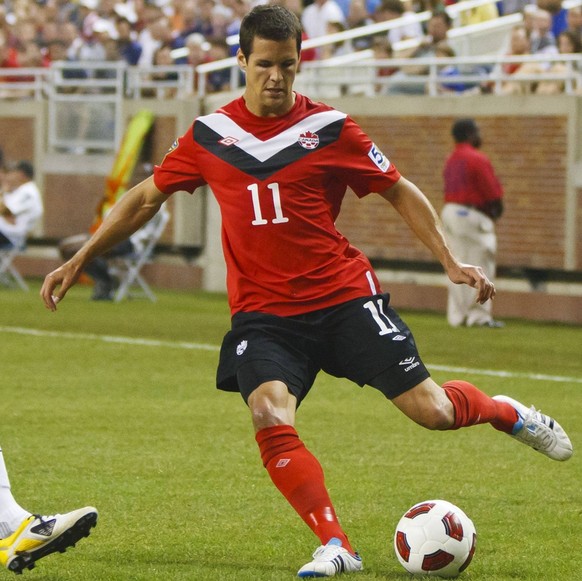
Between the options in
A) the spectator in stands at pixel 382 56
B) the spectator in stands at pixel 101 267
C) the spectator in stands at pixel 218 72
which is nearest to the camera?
the spectator in stands at pixel 101 267

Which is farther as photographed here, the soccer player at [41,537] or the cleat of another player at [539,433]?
the cleat of another player at [539,433]

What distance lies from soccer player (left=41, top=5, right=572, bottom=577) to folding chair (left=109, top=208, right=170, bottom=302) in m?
13.1

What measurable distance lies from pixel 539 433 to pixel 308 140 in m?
1.78

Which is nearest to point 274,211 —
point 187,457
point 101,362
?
point 187,457

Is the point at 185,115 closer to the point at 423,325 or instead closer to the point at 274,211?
the point at 423,325

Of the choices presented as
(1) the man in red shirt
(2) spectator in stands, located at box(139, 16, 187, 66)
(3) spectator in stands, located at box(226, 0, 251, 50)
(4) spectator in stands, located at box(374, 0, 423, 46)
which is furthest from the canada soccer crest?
(2) spectator in stands, located at box(139, 16, 187, 66)

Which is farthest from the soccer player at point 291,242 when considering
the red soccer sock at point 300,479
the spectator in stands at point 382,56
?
the spectator in stands at point 382,56

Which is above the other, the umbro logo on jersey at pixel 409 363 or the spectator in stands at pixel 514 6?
the spectator in stands at pixel 514 6

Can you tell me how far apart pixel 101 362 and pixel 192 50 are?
33.5 feet

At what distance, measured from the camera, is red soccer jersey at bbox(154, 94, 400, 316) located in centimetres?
587

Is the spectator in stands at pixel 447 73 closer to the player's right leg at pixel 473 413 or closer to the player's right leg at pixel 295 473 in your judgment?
the player's right leg at pixel 473 413

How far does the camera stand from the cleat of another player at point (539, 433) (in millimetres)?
6609

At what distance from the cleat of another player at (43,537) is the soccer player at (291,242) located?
781 millimetres

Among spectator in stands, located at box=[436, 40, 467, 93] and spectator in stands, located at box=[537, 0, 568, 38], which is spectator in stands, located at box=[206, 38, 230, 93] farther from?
spectator in stands, located at box=[537, 0, 568, 38]
